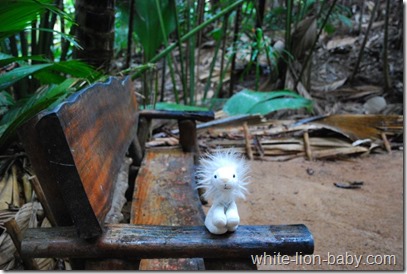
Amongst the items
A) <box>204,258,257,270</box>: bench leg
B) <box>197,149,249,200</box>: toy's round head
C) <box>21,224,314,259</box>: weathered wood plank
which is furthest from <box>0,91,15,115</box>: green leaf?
<box>204,258,257,270</box>: bench leg

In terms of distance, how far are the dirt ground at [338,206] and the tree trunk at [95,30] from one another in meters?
1.20

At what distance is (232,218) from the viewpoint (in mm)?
968

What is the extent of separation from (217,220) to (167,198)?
756 millimetres

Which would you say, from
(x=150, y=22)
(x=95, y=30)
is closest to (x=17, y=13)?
(x=95, y=30)

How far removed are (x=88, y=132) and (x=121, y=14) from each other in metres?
2.59

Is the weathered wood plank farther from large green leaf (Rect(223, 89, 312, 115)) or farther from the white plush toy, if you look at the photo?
large green leaf (Rect(223, 89, 312, 115))

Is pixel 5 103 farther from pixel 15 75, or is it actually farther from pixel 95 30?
pixel 95 30

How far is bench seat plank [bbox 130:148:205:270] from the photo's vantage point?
3.94 ft

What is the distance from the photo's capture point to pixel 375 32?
5.50m

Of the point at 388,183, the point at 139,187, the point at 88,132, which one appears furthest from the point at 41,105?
the point at 388,183

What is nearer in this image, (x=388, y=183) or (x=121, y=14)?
(x=388, y=183)

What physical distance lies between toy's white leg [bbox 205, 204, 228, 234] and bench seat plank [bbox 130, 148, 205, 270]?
0.24 meters

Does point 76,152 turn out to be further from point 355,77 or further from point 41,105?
point 355,77

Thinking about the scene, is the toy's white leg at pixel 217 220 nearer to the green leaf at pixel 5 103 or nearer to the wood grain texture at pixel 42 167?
the wood grain texture at pixel 42 167
